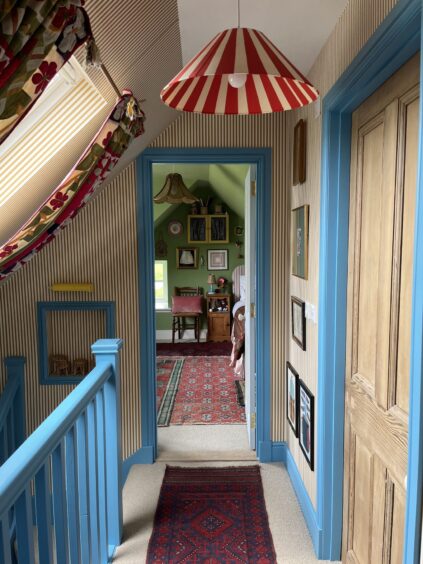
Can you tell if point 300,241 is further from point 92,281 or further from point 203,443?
point 203,443

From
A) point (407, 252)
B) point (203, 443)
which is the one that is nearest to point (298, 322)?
point (407, 252)

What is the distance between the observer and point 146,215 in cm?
287

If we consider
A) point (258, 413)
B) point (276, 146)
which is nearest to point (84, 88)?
point (276, 146)

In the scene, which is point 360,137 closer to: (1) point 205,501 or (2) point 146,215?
(2) point 146,215

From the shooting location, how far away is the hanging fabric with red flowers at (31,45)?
750mm

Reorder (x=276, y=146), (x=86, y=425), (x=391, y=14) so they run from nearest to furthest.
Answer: (x=391, y=14) → (x=86, y=425) → (x=276, y=146)

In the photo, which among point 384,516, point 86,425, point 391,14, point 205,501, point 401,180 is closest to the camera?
point 391,14

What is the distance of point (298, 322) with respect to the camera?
8.23 ft

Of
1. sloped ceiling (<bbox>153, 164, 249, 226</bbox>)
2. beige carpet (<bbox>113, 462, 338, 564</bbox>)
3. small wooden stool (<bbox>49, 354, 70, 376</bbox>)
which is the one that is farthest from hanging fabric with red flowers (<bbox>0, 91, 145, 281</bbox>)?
sloped ceiling (<bbox>153, 164, 249, 226</bbox>)

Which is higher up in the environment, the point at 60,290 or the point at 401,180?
the point at 401,180

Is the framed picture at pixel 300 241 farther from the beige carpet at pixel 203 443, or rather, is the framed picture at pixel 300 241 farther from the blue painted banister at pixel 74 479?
the beige carpet at pixel 203 443

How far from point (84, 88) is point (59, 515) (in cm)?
161

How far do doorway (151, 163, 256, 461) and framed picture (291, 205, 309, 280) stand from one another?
449 mm

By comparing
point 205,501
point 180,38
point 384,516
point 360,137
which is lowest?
point 205,501
